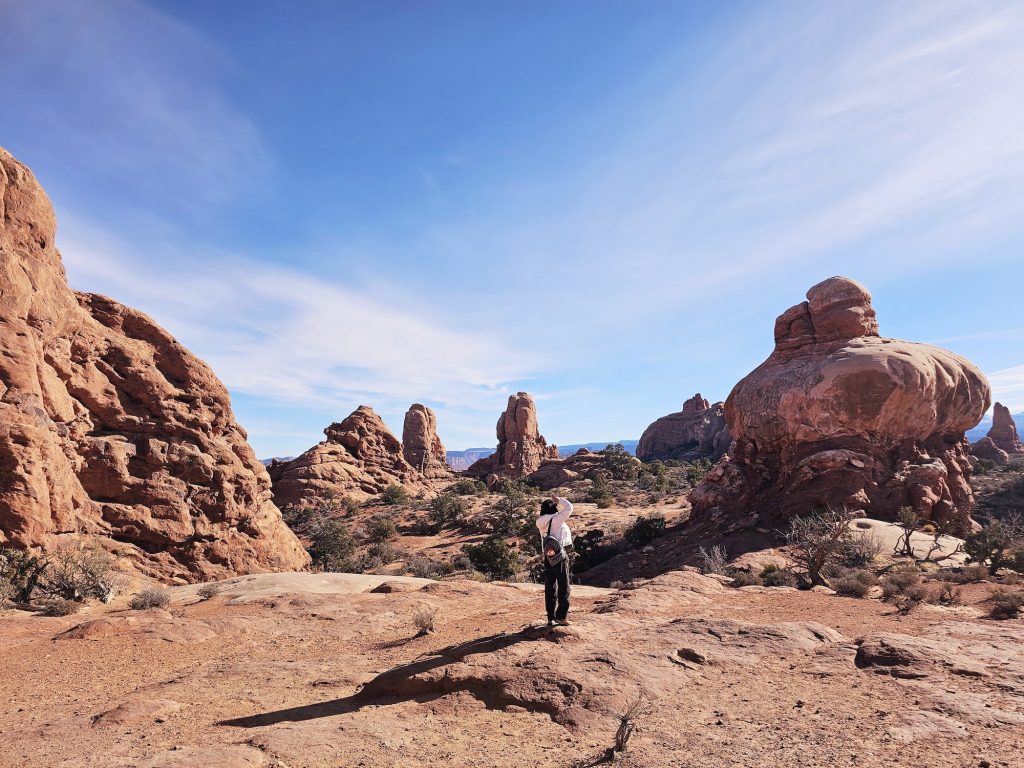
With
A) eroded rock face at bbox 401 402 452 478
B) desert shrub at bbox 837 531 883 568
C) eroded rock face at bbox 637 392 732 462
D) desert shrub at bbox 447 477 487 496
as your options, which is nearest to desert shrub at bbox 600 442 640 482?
desert shrub at bbox 447 477 487 496

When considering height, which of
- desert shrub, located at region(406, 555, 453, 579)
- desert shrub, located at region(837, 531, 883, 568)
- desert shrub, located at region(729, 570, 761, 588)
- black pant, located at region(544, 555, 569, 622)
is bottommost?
desert shrub, located at region(406, 555, 453, 579)

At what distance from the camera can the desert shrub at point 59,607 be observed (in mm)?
9703

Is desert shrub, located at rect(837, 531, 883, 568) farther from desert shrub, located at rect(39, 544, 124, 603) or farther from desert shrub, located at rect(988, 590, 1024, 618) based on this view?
desert shrub, located at rect(39, 544, 124, 603)

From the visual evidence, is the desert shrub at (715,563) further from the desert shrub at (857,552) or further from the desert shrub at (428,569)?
the desert shrub at (428,569)

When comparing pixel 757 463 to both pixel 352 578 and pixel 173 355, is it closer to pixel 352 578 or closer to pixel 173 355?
pixel 352 578

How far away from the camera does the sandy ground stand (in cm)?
419

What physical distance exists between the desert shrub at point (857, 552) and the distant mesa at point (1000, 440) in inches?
1934

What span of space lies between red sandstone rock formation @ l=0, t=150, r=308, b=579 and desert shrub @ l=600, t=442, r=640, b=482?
1712 inches

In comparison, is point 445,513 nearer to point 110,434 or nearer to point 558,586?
point 110,434

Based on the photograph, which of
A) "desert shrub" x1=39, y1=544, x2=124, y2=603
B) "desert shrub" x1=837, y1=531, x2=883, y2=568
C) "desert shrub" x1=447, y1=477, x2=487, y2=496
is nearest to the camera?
"desert shrub" x1=39, y1=544, x2=124, y2=603

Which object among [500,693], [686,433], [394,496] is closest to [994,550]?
[500,693]

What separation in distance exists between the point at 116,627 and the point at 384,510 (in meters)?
34.5

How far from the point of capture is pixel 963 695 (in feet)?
16.9

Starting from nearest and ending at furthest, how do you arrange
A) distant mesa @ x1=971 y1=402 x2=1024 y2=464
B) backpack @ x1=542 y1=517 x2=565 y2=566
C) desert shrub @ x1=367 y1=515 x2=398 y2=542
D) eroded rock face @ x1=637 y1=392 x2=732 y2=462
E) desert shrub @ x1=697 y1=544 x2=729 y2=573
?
backpack @ x1=542 y1=517 x2=565 y2=566 < desert shrub @ x1=697 y1=544 x2=729 y2=573 < desert shrub @ x1=367 y1=515 x2=398 y2=542 < distant mesa @ x1=971 y1=402 x2=1024 y2=464 < eroded rock face @ x1=637 y1=392 x2=732 y2=462
